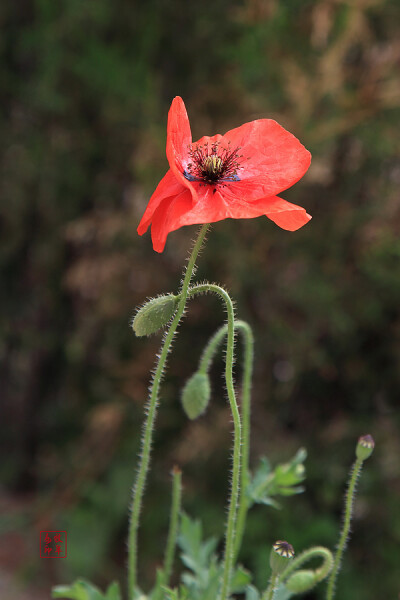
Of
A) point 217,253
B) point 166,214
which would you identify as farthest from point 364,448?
point 217,253

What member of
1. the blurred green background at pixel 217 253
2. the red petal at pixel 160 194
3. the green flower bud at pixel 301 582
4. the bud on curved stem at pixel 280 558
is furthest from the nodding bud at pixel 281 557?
the blurred green background at pixel 217 253

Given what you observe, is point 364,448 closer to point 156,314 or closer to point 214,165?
point 156,314

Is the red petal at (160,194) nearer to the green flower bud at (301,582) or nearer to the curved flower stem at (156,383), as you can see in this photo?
the curved flower stem at (156,383)

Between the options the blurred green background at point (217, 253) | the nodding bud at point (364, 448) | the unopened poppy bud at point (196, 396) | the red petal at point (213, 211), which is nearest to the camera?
the red petal at point (213, 211)

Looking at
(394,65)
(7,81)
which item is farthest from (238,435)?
(7,81)

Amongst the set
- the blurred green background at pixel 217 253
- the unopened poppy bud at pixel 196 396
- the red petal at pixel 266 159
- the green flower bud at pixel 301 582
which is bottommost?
the green flower bud at pixel 301 582

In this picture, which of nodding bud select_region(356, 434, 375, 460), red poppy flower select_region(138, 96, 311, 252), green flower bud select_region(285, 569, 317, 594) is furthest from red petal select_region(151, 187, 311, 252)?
green flower bud select_region(285, 569, 317, 594)
